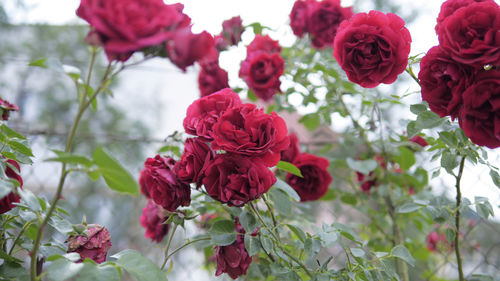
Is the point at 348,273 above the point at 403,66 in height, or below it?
below

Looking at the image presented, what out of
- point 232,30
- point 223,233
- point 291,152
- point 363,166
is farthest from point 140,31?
point 363,166

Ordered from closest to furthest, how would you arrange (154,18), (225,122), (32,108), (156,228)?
(154,18) < (225,122) < (156,228) < (32,108)

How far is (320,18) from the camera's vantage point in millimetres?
1011

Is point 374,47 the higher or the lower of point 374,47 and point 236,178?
the higher

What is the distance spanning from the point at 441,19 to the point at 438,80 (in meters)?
0.11

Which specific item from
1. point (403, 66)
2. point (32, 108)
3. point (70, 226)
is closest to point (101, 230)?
point (70, 226)

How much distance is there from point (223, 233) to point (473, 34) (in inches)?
18.5

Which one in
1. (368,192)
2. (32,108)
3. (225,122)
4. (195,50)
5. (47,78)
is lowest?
(32,108)

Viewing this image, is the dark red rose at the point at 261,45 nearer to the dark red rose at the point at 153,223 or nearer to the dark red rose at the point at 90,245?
the dark red rose at the point at 153,223

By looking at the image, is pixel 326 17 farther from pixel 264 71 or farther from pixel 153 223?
pixel 153 223

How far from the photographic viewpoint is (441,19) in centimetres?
57

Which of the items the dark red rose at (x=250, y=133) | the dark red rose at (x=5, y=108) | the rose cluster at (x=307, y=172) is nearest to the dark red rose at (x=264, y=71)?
the rose cluster at (x=307, y=172)

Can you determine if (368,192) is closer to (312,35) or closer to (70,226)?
(312,35)

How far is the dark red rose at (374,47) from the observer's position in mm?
583
